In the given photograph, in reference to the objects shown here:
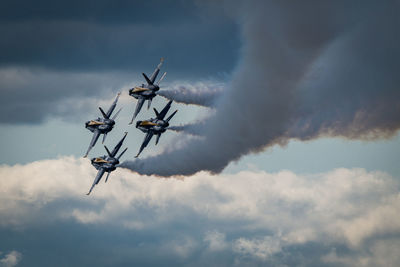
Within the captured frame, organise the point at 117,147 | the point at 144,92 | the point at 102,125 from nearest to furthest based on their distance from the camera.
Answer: the point at 144,92 < the point at 102,125 < the point at 117,147

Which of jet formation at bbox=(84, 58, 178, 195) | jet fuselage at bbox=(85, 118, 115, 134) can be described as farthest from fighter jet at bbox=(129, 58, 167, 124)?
jet fuselage at bbox=(85, 118, 115, 134)

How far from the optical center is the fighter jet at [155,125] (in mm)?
100375

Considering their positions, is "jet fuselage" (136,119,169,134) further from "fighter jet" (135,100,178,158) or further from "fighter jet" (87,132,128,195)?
"fighter jet" (87,132,128,195)

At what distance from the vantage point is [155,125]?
100 meters

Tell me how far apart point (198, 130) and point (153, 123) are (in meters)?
7.35

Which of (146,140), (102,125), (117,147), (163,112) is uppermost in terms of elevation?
(102,125)

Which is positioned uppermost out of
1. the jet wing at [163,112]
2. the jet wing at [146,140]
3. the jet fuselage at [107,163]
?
the jet wing at [163,112]

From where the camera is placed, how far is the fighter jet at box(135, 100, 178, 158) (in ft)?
329

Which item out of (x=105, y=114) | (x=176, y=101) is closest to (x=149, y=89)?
(x=176, y=101)

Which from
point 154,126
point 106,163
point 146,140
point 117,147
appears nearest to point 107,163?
point 106,163

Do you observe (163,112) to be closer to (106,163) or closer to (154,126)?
(154,126)

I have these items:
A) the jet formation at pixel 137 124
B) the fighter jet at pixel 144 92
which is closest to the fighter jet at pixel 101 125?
the jet formation at pixel 137 124

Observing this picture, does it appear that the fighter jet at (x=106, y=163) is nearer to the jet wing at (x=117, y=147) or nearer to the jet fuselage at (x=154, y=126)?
the jet wing at (x=117, y=147)

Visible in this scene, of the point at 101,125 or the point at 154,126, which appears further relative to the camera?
the point at 101,125
